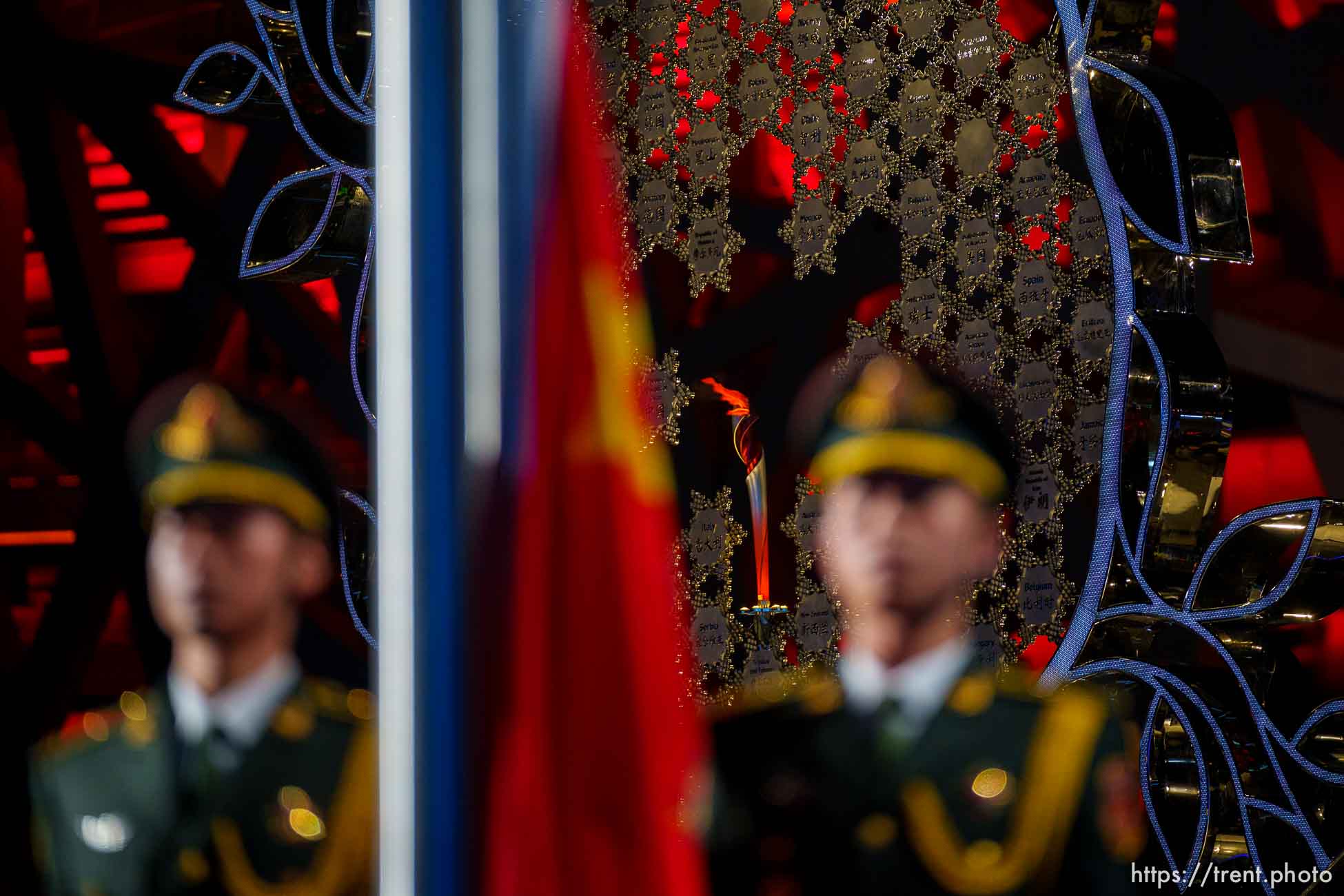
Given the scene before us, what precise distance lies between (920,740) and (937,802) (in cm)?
5

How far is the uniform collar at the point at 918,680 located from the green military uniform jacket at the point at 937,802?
1 cm

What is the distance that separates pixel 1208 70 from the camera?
1.11 meters

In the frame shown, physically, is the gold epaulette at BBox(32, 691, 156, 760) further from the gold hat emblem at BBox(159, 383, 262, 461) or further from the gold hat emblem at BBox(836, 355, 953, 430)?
the gold hat emblem at BBox(836, 355, 953, 430)

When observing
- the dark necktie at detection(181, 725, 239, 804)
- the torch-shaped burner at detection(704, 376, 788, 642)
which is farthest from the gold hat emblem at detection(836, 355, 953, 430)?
the dark necktie at detection(181, 725, 239, 804)

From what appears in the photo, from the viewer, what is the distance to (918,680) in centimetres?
108

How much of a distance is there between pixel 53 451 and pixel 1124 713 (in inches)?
61.5

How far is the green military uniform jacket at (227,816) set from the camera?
4.14ft

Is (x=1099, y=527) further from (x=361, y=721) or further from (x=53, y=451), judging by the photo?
(x=53, y=451)

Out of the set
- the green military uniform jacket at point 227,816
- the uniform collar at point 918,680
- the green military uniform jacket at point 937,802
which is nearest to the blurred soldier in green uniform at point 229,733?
the green military uniform jacket at point 227,816

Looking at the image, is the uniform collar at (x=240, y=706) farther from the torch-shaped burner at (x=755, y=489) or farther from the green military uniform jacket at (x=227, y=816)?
the torch-shaped burner at (x=755, y=489)

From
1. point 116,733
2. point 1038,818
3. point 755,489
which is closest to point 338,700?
point 116,733

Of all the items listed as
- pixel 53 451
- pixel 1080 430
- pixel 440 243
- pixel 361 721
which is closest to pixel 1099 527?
pixel 1080 430

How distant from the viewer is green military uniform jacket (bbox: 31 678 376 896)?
49.7 inches

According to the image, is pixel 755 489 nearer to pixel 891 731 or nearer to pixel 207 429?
pixel 891 731
